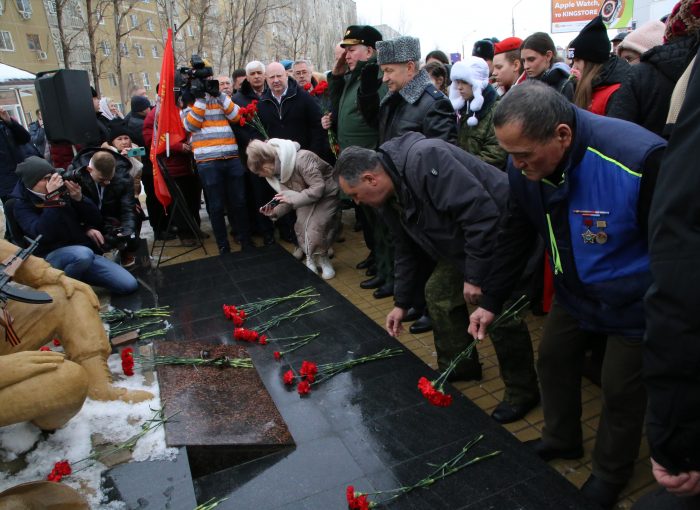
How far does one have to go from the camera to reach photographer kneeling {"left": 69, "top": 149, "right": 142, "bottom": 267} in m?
5.47

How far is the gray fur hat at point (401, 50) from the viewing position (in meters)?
4.09

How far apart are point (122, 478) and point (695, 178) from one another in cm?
256

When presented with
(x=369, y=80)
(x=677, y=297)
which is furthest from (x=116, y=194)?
(x=677, y=297)

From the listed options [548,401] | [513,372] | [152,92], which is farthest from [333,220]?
[152,92]

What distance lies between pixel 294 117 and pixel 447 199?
157 inches

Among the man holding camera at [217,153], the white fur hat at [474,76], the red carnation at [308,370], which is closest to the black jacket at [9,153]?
the man holding camera at [217,153]

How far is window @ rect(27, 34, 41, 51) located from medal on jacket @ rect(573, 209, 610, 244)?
3526 cm

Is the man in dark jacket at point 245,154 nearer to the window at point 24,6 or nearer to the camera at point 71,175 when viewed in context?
the camera at point 71,175

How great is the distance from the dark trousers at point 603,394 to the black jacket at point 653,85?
148 centimetres

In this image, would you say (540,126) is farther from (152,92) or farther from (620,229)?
(152,92)

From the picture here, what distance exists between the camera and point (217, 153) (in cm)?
626

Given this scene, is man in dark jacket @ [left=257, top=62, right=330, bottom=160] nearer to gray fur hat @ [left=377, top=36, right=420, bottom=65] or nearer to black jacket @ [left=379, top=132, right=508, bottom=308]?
gray fur hat @ [left=377, top=36, right=420, bottom=65]

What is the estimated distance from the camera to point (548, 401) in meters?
2.62

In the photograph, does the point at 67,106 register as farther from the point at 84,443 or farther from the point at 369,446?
the point at 369,446
